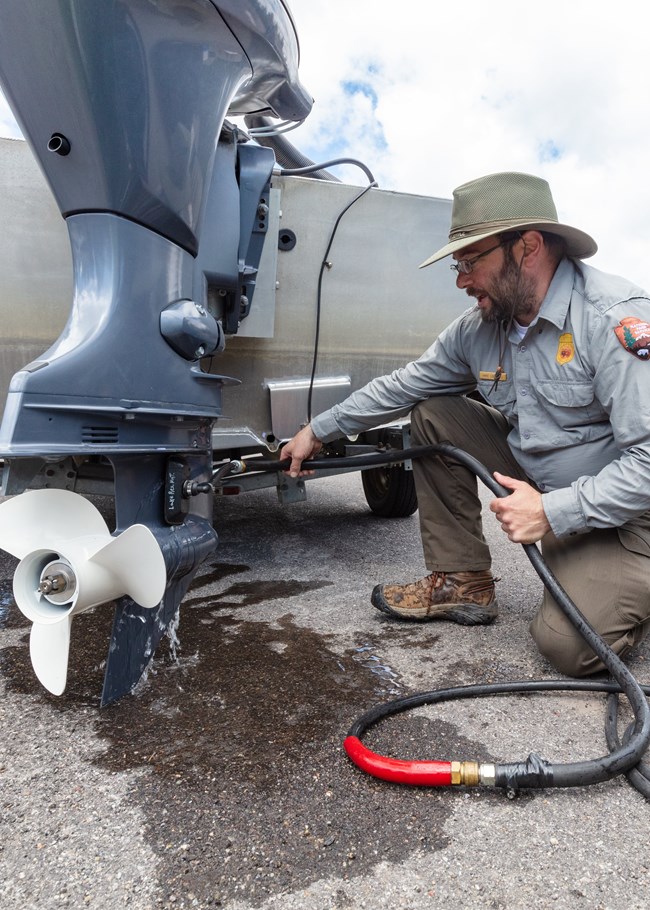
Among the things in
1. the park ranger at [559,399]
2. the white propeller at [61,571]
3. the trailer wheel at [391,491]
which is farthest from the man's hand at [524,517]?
the trailer wheel at [391,491]

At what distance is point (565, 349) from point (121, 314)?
1.06 m

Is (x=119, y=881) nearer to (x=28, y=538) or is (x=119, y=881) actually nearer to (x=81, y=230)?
(x=28, y=538)

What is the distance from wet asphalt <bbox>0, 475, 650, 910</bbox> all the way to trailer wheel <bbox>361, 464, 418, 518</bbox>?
1340 mm

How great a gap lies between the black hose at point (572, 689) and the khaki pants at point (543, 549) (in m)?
0.10

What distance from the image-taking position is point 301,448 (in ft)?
6.91

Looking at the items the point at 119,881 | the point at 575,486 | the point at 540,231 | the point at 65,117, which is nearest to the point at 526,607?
Result: the point at 575,486

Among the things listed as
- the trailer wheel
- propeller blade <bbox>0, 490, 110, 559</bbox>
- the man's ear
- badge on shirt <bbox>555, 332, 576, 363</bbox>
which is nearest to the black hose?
badge on shirt <bbox>555, 332, 576, 363</bbox>

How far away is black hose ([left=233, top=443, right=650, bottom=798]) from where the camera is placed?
Result: 114 cm

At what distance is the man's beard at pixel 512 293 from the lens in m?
1.68

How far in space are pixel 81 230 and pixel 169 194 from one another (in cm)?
20

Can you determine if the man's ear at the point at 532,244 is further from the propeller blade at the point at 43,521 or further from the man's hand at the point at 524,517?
the propeller blade at the point at 43,521

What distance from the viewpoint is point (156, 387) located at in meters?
1.39

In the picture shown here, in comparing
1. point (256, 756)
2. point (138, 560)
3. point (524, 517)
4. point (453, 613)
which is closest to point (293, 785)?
point (256, 756)

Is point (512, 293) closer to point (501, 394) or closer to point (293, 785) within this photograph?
point (501, 394)
